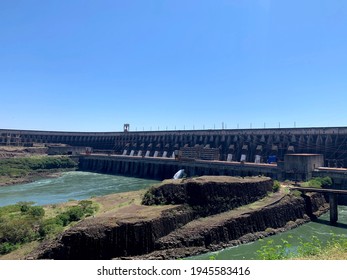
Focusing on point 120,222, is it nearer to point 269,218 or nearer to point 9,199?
point 269,218

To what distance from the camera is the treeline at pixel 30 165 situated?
73.7 m

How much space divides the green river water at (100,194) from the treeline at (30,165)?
649cm

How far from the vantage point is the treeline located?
73688 millimetres

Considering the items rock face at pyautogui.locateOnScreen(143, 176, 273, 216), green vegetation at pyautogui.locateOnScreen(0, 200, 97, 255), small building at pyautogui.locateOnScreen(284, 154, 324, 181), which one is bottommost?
green vegetation at pyautogui.locateOnScreen(0, 200, 97, 255)

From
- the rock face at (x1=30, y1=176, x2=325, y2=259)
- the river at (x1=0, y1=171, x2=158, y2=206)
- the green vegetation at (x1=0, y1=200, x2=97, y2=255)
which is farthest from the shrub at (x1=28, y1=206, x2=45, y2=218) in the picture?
the river at (x1=0, y1=171, x2=158, y2=206)

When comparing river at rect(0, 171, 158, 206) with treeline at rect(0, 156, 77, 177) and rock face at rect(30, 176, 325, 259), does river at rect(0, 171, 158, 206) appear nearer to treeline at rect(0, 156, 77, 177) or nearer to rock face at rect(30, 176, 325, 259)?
treeline at rect(0, 156, 77, 177)

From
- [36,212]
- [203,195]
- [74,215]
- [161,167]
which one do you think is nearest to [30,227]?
[74,215]

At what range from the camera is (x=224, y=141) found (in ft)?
261

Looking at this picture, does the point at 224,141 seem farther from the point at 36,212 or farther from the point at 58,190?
the point at 36,212

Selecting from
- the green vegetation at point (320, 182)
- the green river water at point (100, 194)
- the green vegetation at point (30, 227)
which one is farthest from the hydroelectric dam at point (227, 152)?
the green vegetation at point (30, 227)

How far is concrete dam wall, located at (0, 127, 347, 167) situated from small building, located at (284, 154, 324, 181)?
34.0ft

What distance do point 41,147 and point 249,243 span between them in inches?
3839
